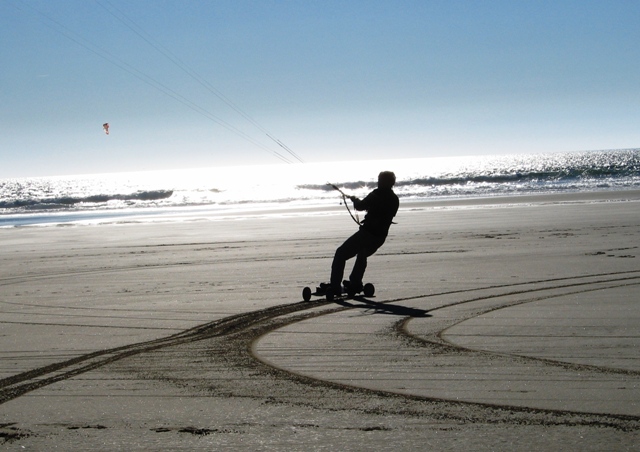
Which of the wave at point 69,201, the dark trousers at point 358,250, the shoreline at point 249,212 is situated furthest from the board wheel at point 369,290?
the wave at point 69,201

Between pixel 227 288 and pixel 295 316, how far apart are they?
105 inches

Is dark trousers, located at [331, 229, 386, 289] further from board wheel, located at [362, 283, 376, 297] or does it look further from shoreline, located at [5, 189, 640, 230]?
shoreline, located at [5, 189, 640, 230]

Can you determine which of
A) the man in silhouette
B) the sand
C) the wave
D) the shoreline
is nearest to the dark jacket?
the man in silhouette

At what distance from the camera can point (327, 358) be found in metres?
5.74

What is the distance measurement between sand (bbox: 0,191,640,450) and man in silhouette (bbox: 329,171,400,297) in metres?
0.48

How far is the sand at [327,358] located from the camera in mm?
4020

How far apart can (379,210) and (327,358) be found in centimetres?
392

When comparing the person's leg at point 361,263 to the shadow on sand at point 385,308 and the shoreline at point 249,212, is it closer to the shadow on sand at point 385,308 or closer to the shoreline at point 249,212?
the shadow on sand at point 385,308

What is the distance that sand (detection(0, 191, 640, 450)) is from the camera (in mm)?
4020

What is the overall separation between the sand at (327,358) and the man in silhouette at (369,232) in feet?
1.57

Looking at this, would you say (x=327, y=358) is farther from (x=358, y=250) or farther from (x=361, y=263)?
(x=358, y=250)

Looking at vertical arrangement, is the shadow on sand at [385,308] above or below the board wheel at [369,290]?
below

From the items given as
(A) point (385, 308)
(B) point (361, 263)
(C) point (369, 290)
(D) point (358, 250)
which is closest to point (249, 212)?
(D) point (358, 250)

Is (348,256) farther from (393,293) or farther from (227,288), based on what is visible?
(227,288)
